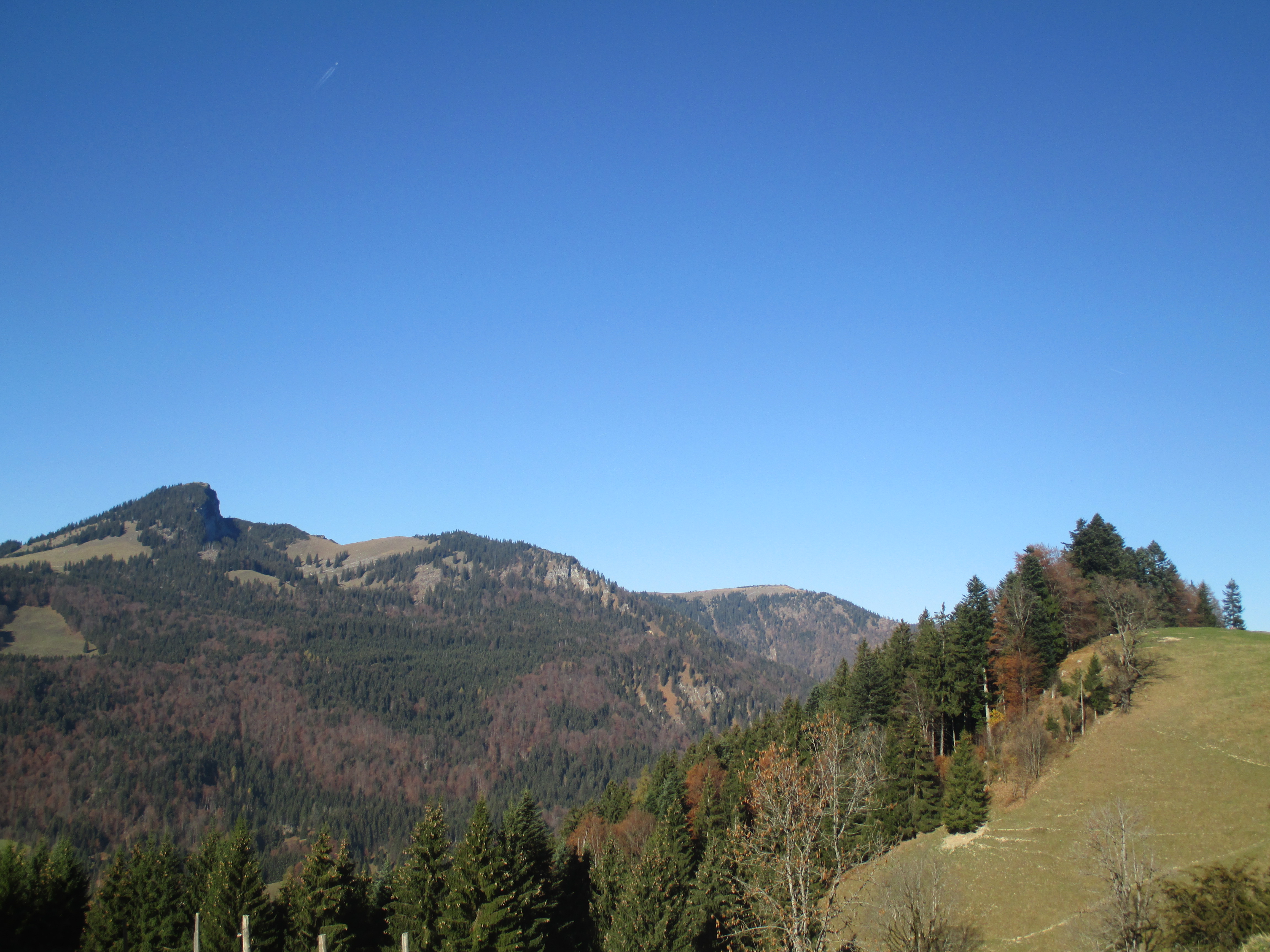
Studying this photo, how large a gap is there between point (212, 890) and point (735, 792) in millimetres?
44839

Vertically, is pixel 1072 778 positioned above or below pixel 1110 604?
below

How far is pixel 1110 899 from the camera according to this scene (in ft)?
134

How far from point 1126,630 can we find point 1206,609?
137ft

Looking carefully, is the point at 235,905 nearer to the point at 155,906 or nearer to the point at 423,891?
the point at 423,891

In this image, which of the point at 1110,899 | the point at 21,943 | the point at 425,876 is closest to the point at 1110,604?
the point at 1110,899

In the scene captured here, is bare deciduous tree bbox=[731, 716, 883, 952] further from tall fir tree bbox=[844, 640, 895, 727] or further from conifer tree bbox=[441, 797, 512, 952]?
tall fir tree bbox=[844, 640, 895, 727]

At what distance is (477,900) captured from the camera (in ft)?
145

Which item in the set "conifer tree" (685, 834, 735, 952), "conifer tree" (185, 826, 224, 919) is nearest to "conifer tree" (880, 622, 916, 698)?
"conifer tree" (685, 834, 735, 952)

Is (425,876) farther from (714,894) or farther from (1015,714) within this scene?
(1015,714)

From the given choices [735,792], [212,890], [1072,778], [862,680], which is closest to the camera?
[212,890]

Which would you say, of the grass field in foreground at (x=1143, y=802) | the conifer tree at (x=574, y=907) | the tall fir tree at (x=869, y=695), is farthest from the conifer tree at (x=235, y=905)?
the tall fir tree at (x=869, y=695)

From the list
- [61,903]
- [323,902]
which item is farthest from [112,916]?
[323,902]

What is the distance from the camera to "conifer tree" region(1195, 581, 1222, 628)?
10681cm

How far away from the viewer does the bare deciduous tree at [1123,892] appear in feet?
129
